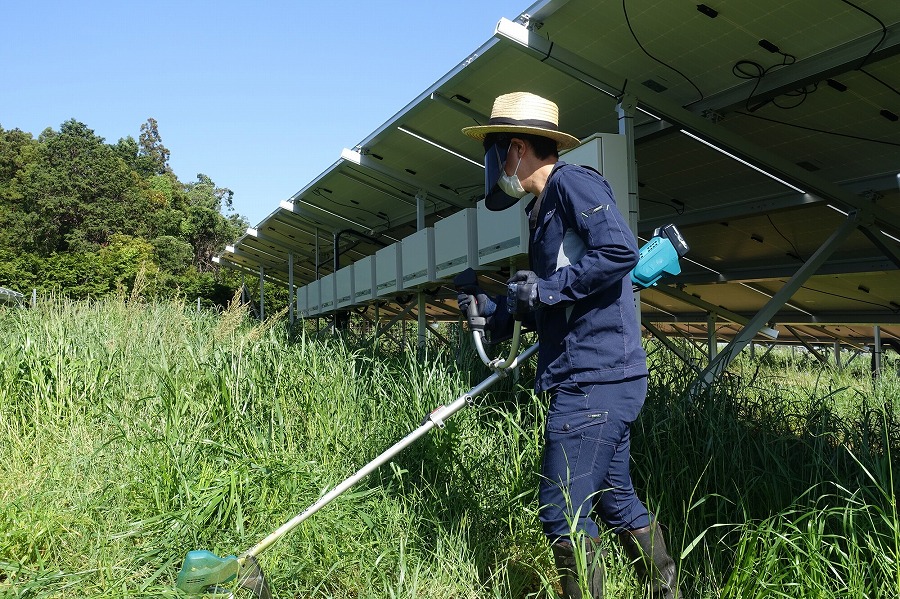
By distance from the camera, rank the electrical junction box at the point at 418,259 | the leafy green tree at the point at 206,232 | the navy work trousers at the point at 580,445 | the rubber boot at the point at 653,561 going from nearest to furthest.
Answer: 1. the navy work trousers at the point at 580,445
2. the rubber boot at the point at 653,561
3. the electrical junction box at the point at 418,259
4. the leafy green tree at the point at 206,232

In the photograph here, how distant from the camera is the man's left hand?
303 cm

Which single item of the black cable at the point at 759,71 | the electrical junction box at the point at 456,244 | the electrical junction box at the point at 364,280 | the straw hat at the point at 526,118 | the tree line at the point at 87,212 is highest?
the tree line at the point at 87,212

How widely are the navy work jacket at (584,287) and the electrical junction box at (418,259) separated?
21.1ft

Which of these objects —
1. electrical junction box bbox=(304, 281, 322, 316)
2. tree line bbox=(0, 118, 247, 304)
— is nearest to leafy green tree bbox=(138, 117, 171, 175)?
tree line bbox=(0, 118, 247, 304)

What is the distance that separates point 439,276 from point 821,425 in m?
5.71

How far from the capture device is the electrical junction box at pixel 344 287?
45.0ft

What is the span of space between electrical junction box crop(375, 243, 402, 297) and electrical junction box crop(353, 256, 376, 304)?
0.20 meters

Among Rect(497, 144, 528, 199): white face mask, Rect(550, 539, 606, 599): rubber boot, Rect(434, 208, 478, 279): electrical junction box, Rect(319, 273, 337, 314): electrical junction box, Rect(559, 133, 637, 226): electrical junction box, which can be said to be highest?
Rect(319, 273, 337, 314): electrical junction box

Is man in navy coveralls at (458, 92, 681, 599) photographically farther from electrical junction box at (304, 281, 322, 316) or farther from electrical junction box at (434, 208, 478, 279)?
electrical junction box at (304, 281, 322, 316)

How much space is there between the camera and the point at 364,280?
507 inches

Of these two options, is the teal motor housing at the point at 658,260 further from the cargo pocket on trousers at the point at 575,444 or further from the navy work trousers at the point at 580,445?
the cargo pocket on trousers at the point at 575,444

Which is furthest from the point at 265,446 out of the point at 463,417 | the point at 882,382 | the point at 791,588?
the point at 882,382

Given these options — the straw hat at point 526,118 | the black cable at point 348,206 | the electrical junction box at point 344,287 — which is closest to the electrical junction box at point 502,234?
the straw hat at point 526,118

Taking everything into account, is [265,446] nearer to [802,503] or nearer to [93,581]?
[93,581]
